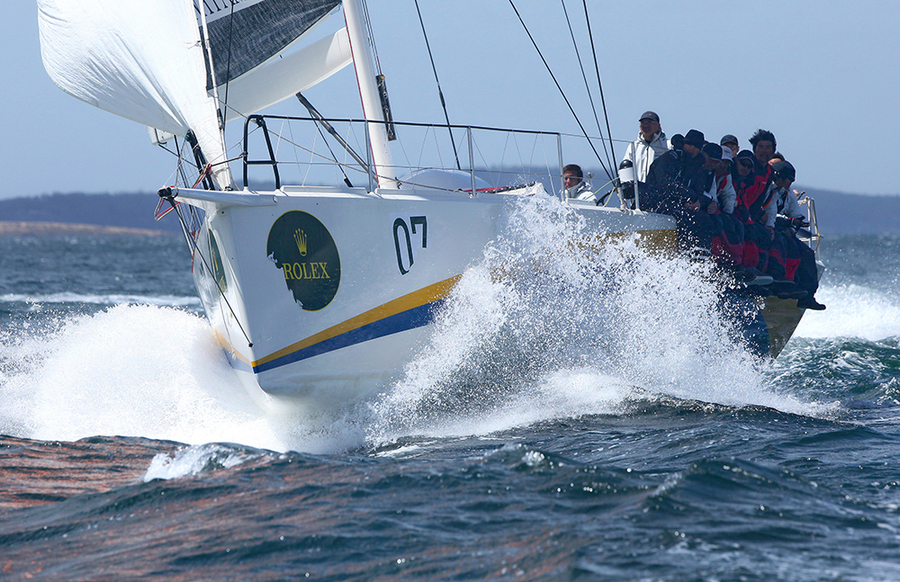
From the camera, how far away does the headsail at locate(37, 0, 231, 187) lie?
522cm

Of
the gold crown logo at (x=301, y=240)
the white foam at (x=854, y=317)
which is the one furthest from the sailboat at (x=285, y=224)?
the white foam at (x=854, y=317)

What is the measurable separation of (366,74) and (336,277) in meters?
2.09

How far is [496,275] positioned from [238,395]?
1972 mm

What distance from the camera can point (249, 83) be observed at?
7.05 metres

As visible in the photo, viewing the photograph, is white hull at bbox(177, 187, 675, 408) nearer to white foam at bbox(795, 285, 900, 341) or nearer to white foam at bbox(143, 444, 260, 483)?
white foam at bbox(143, 444, 260, 483)

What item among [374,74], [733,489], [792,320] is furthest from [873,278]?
[733,489]

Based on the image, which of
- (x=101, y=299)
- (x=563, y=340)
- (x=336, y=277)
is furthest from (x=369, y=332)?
(x=101, y=299)

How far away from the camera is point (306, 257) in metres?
5.10

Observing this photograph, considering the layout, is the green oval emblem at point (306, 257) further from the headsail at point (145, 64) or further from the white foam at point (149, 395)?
the white foam at point (149, 395)

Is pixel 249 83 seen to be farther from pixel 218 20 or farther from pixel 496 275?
pixel 496 275

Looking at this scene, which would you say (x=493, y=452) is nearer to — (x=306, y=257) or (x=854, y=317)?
(x=306, y=257)

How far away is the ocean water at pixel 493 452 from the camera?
2.86 m

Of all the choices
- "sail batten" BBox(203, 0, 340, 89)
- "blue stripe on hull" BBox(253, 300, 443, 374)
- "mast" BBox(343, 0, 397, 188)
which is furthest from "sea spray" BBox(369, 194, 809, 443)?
"sail batten" BBox(203, 0, 340, 89)

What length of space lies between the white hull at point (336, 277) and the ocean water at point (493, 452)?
208 millimetres
